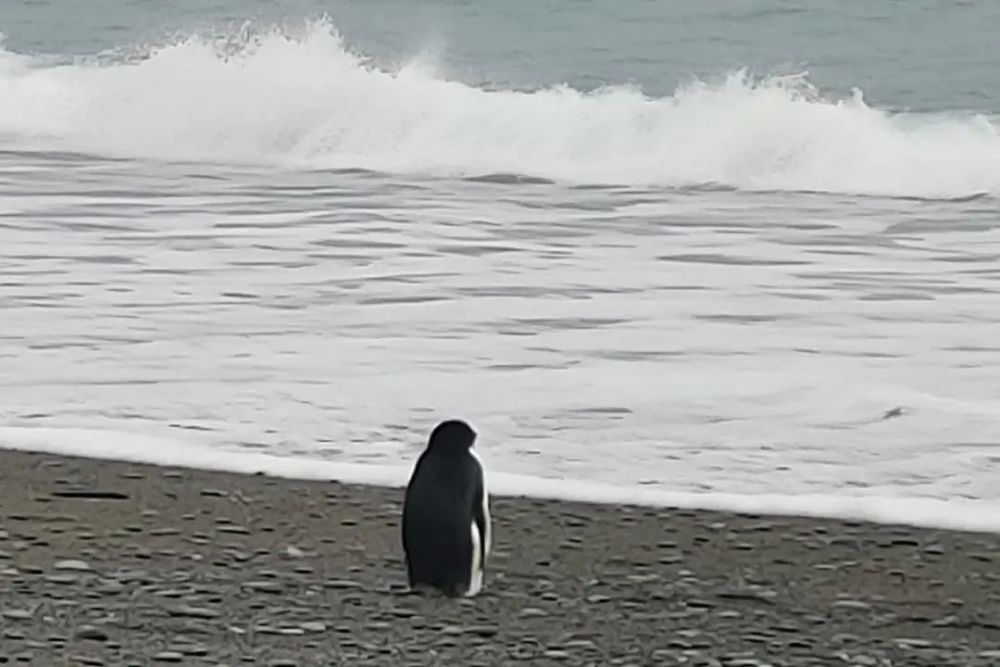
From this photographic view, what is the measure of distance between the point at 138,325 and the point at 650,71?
1478 centimetres

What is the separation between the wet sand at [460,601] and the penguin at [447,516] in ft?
0.17

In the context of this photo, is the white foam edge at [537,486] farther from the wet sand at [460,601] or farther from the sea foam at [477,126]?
the sea foam at [477,126]

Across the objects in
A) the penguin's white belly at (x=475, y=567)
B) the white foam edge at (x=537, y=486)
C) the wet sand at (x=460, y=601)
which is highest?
the penguin's white belly at (x=475, y=567)

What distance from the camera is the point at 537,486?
5.30 meters

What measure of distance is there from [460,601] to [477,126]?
43.9 ft

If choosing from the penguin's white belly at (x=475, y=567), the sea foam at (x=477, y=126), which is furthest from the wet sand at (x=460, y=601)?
the sea foam at (x=477, y=126)

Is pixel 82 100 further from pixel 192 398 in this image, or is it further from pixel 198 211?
pixel 192 398

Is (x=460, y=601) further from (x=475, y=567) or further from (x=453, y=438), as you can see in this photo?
(x=453, y=438)

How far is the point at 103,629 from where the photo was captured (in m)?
3.95

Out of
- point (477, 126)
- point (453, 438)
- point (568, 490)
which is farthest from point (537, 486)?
point (477, 126)

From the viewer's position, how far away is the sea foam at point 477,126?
49.3 ft

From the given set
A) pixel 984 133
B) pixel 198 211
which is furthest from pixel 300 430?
pixel 984 133

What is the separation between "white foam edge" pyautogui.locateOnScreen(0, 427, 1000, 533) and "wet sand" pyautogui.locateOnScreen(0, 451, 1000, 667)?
10 cm

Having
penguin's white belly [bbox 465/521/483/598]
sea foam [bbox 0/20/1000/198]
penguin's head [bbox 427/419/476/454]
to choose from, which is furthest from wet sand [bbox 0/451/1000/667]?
sea foam [bbox 0/20/1000/198]
